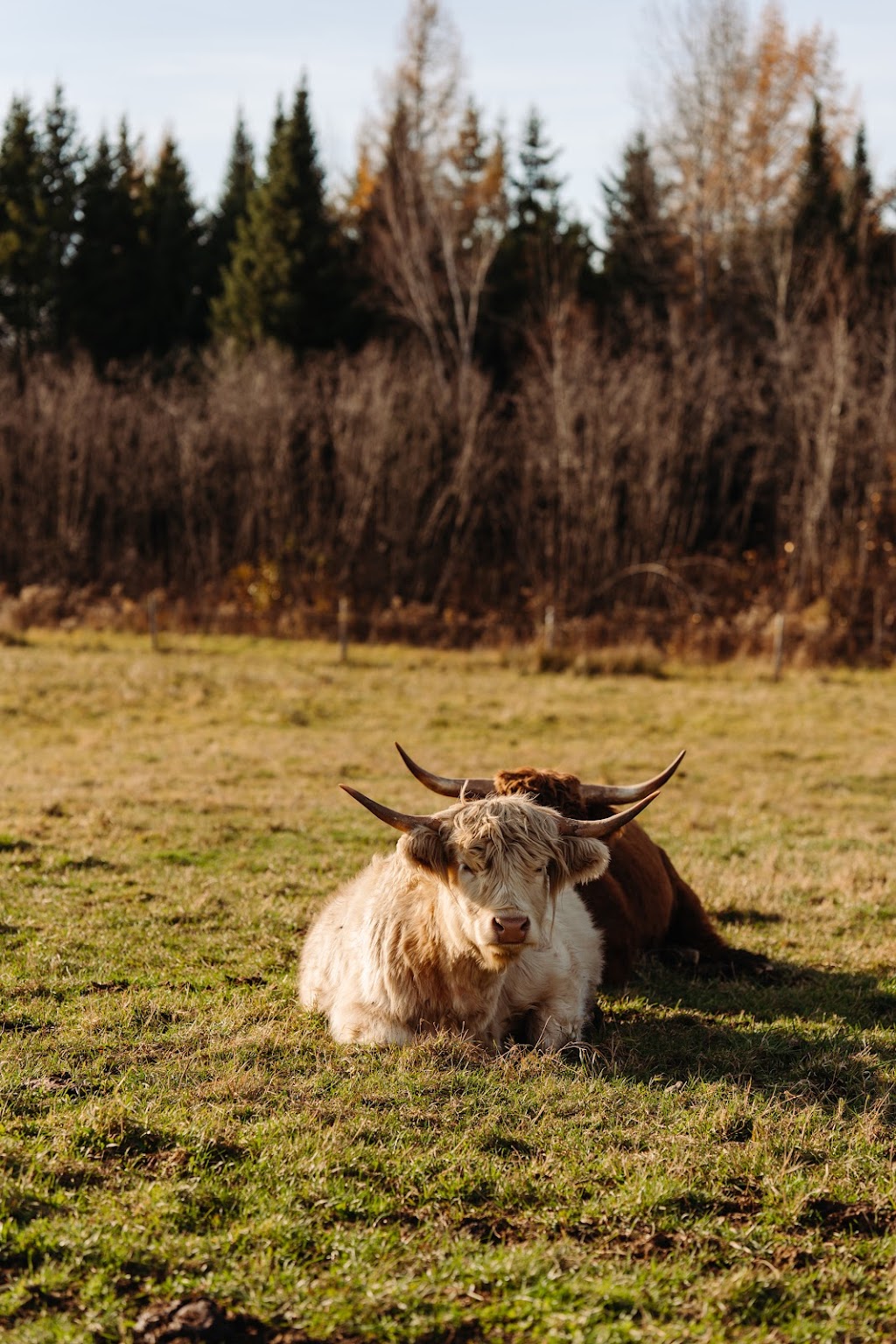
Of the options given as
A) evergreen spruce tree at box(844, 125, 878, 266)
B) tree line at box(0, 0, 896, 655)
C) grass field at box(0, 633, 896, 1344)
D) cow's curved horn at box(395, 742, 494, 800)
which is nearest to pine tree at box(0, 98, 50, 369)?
tree line at box(0, 0, 896, 655)

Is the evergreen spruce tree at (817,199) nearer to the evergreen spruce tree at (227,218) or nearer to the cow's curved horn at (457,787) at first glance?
the evergreen spruce tree at (227,218)

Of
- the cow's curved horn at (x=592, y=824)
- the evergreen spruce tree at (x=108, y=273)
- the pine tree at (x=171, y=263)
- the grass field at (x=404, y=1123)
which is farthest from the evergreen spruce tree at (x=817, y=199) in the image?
the cow's curved horn at (x=592, y=824)

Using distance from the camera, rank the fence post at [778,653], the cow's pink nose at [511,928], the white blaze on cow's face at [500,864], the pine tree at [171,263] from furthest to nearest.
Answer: the pine tree at [171,263] < the fence post at [778,653] < the white blaze on cow's face at [500,864] < the cow's pink nose at [511,928]

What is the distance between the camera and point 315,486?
3469cm

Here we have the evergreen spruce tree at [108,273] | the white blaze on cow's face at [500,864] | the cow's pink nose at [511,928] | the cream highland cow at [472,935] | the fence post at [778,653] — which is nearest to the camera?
the cow's pink nose at [511,928]

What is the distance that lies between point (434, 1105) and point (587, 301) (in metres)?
38.9

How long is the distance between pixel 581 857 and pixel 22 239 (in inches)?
1643

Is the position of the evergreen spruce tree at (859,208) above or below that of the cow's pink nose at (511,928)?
above

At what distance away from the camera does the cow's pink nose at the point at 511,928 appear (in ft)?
18.3

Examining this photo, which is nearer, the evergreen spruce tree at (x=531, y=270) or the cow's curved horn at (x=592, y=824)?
the cow's curved horn at (x=592, y=824)

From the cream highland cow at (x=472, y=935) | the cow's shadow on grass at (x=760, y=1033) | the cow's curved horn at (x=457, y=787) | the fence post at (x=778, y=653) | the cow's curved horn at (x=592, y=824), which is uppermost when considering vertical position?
the fence post at (x=778, y=653)

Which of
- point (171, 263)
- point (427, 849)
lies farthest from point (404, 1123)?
point (171, 263)

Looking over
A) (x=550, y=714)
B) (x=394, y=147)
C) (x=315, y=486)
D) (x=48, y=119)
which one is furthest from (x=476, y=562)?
(x=48, y=119)

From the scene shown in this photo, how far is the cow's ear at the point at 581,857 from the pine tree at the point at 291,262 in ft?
113
